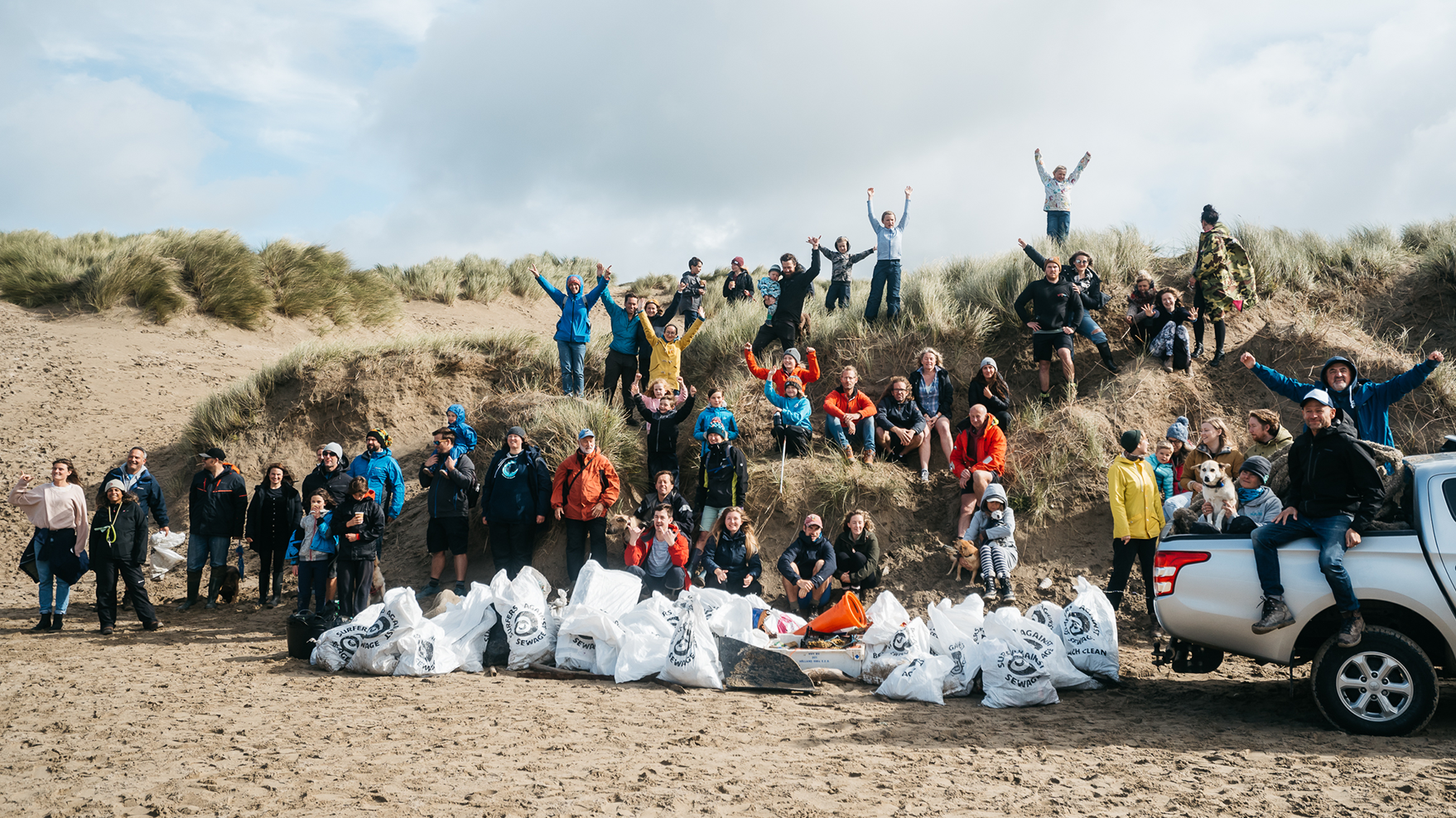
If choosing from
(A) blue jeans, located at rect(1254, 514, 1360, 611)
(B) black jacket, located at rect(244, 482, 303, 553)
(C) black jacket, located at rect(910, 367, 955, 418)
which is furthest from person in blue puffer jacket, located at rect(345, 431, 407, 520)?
(A) blue jeans, located at rect(1254, 514, 1360, 611)

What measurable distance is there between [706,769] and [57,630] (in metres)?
8.86

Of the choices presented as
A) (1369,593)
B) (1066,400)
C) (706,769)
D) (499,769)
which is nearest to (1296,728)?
(1369,593)

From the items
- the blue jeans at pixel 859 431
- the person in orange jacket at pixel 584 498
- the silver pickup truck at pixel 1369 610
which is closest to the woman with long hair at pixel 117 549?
the person in orange jacket at pixel 584 498

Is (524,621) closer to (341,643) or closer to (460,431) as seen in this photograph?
(341,643)

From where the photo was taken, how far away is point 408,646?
8375 millimetres

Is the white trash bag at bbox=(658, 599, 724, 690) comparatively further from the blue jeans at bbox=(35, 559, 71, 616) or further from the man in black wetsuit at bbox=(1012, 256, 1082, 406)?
the blue jeans at bbox=(35, 559, 71, 616)

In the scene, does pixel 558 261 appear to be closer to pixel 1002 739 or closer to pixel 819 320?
pixel 819 320

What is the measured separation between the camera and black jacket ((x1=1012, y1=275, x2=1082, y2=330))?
12.4m

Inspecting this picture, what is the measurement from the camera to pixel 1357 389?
9094mm

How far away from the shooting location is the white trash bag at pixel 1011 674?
736cm

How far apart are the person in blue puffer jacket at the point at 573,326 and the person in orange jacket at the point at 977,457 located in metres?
5.39

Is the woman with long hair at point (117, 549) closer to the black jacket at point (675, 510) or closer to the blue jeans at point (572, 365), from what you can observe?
the black jacket at point (675, 510)

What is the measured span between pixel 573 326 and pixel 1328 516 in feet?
32.5

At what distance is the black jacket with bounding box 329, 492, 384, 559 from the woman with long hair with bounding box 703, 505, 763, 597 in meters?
3.64
